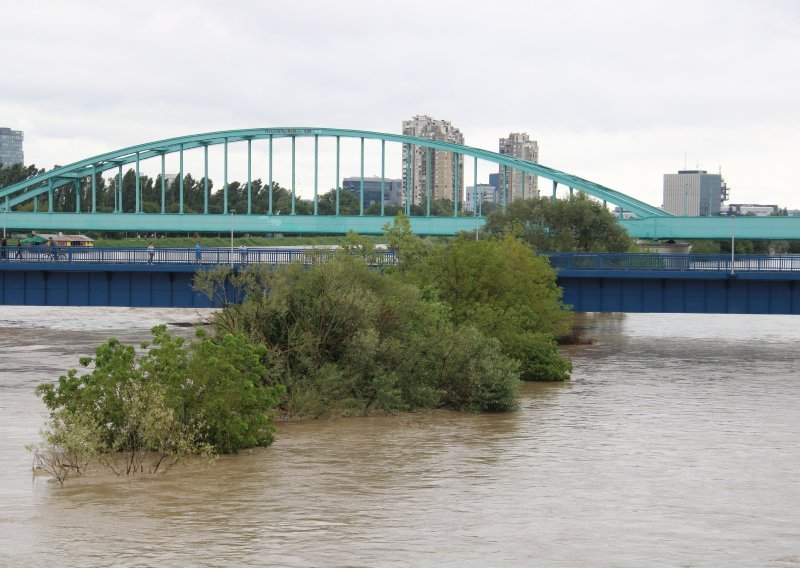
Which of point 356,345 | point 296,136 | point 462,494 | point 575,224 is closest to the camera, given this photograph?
point 462,494

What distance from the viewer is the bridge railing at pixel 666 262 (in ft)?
178

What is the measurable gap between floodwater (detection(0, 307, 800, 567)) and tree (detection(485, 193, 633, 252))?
121ft

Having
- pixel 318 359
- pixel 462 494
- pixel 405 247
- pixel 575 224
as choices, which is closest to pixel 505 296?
pixel 405 247

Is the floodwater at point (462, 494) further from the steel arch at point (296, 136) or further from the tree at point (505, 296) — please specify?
the steel arch at point (296, 136)

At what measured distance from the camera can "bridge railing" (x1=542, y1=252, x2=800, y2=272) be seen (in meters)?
54.3

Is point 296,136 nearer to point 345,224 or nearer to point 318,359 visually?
point 345,224

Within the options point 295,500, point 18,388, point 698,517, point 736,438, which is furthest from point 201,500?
point 18,388

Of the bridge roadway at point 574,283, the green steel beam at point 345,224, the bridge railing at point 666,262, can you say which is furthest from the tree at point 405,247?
the green steel beam at point 345,224

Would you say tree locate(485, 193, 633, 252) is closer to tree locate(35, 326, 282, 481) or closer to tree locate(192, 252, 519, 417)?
tree locate(192, 252, 519, 417)

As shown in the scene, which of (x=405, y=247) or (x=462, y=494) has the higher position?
(x=405, y=247)

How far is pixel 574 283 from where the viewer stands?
56188 millimetres

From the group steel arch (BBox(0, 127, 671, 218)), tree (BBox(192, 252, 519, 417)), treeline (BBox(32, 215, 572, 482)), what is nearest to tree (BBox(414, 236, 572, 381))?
treeline (BBox(32, 215, 572, 482))

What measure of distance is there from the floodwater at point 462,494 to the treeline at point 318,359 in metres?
0.81

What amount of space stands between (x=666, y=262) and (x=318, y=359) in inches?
1142
